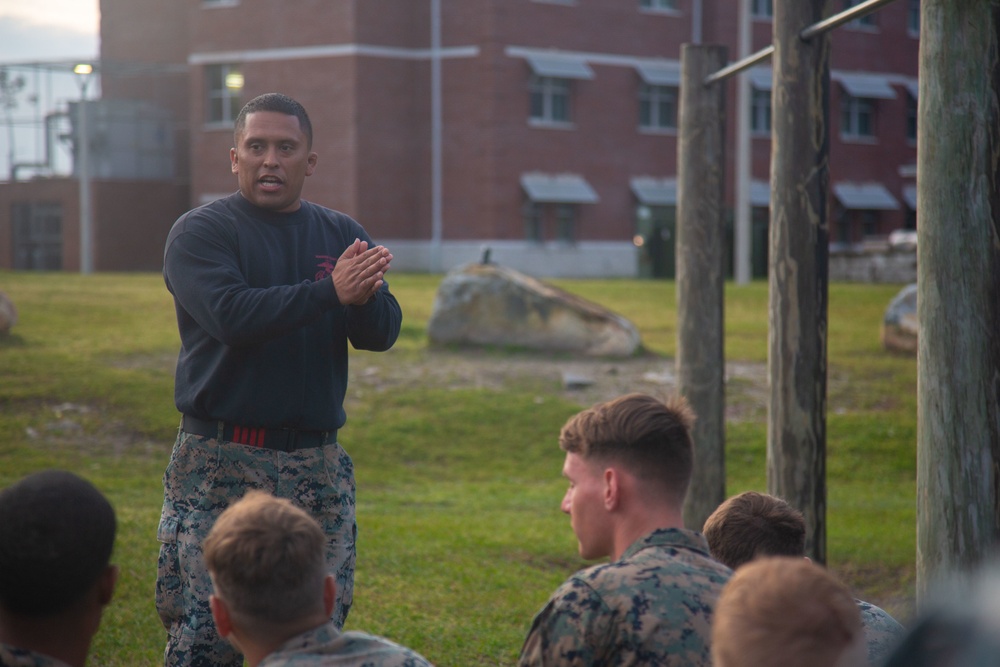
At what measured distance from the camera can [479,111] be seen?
3659 centimetres

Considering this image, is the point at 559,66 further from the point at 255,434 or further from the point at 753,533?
the point at 753,533

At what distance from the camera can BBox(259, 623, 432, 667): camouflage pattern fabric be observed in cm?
244

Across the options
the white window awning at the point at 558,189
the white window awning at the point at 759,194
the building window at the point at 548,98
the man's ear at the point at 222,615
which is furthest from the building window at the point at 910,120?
the man's ear at the point at 222,615

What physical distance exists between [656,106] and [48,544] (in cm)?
3887

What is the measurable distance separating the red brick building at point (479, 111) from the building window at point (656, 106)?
0.05 metres

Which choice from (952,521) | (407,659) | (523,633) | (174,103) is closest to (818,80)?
(952,521)

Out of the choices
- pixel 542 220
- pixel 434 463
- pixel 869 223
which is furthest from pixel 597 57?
pixel 434 463

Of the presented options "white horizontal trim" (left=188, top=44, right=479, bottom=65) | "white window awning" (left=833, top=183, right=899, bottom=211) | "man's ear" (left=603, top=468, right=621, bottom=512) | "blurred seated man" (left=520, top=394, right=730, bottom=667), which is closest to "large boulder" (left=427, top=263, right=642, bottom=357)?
"blurred seated man" (left=520, top=394, right=730, bottom=667)

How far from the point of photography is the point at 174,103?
43281mm

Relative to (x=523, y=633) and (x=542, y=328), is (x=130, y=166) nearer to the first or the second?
(x=542, y=328)

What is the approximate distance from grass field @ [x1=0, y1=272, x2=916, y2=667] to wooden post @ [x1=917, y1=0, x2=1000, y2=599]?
1.67 metres

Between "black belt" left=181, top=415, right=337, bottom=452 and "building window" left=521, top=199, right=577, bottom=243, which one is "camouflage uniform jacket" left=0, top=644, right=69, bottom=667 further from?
"building window" left=521, top=199, right=577, bottom=243

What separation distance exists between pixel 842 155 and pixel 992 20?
132 ft

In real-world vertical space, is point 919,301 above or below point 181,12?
below
